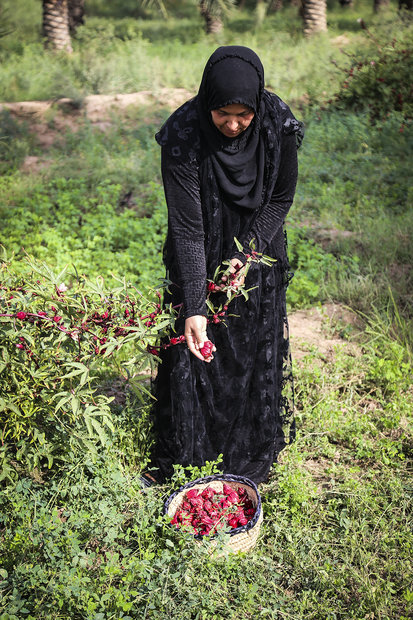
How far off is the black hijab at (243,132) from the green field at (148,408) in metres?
0.56

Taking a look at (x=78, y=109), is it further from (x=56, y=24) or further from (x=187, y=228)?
(x=187, y=228)

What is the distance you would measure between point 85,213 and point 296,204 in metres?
2.14

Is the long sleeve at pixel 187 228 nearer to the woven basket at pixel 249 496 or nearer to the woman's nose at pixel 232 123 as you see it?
the woman's nose at pixel 232 123

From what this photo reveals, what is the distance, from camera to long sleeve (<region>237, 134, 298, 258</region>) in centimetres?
232

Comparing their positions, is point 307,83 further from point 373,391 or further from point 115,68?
point 373,391

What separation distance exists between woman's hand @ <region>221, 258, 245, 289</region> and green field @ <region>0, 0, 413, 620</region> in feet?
1.18

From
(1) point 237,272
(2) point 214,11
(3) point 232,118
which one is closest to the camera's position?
(3) point 232,118

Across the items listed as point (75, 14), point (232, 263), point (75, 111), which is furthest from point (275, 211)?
point (75, 14)

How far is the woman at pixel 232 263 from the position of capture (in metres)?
2.07

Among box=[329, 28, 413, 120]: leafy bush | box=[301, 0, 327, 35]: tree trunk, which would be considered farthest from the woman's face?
box=[301, 0, 327, 35]: tree trunk

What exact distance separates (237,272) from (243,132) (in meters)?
0.53

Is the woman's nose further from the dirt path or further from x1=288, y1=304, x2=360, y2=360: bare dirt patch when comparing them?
the dirt path

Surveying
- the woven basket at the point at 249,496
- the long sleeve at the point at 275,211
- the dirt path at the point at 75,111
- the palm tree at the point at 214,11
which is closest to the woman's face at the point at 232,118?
the long sleeve at the point at 275,211

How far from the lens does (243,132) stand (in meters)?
2.12
